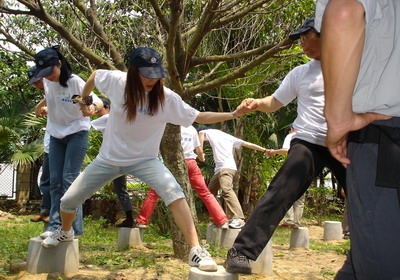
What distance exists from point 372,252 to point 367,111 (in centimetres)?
55

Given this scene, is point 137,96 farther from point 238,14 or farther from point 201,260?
point 238,14

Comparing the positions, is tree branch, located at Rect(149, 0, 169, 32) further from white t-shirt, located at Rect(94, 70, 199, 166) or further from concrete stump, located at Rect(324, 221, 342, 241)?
concrete stump, located at Rect(324, 221, 342, 241)

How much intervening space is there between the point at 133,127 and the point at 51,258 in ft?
4.99

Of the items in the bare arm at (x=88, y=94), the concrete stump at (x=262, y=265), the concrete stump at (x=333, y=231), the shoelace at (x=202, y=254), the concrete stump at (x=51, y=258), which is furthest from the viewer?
the concrete stump at (x=333, y=231)

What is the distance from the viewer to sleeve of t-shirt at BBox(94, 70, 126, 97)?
415 cm

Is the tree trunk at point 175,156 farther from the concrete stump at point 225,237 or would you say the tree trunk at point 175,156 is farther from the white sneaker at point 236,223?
the white sneaker at point 236,223

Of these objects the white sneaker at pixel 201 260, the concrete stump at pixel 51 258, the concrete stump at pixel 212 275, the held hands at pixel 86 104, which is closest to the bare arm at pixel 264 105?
the white sneaker at pixel 201 260

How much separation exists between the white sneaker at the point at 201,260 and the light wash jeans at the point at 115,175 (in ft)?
1.41

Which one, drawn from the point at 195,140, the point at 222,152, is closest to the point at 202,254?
the point at 195,140

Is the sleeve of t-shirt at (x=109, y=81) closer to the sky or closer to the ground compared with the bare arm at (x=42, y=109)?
closer to the sky

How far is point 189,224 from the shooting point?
379 cm

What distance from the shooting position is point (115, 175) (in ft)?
13.3

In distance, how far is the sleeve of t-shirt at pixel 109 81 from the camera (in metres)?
4.15

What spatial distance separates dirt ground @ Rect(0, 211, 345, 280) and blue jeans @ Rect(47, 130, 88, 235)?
63 centimetres
